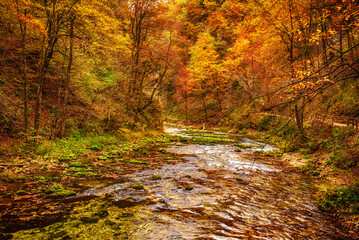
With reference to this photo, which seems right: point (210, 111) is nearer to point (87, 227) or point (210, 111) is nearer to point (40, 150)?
point (40, 150)

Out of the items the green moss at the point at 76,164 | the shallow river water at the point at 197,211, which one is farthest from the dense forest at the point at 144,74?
the green moss at the point at 76,164

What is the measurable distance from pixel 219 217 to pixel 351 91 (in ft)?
36.2

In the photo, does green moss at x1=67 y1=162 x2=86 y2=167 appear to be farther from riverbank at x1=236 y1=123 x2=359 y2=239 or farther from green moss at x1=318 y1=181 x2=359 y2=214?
green moss at x1=318 y1=181 x2=359 y2=214

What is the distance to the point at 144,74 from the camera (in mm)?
15492

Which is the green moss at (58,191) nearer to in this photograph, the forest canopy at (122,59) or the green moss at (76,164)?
the green moss at (76,164)

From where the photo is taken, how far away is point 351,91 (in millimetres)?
10531

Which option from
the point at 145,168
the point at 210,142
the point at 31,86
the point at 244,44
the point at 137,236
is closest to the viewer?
the point at 137,236

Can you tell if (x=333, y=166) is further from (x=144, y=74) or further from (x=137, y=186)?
(x=144, y=74)

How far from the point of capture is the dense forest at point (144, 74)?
232 inches

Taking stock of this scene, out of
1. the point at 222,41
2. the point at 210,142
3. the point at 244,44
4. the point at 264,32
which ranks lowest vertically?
the point at 210,142

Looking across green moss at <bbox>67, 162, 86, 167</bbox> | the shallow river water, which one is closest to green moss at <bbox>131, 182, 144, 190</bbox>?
the shallow river water

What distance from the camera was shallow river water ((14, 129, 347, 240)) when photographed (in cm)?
349

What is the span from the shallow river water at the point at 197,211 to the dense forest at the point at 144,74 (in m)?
0.96

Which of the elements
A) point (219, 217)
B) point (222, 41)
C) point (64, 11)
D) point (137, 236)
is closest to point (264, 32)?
point (64, 11)
